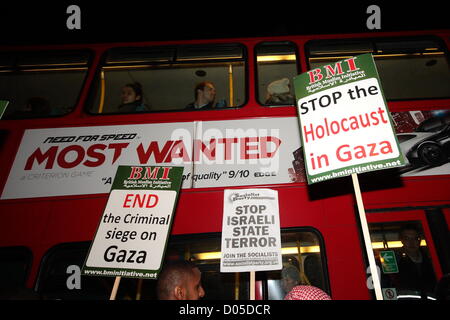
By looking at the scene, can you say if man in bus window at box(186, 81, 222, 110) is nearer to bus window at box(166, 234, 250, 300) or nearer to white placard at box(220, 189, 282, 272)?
white placard at box(220, 189, 282, 272)

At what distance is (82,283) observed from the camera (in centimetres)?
269

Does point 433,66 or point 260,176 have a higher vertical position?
point 433,66

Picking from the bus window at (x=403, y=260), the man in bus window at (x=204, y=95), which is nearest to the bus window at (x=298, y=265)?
the bus window at (x=403, y=260)

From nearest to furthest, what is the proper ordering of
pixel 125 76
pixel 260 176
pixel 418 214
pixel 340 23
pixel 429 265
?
pixel 429 265
pixel 418 214
pixel 260 176
pixel 340 23
pixel 125 76

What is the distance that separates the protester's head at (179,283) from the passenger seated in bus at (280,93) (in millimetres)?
1979

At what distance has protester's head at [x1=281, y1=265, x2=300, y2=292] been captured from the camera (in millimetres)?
2561

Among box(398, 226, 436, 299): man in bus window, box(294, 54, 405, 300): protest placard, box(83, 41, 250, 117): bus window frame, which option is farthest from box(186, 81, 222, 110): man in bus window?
box(398, 226, 436, 299): man in bus window

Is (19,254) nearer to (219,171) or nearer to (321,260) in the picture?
(219,171)

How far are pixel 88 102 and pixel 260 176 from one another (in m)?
2.18

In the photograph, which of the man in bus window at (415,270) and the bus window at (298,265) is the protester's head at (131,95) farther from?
the man in bus window at (415,270)

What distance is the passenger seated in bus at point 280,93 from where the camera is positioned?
3338 mm

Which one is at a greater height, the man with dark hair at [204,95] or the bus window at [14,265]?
the man with dark hair at [204,95]

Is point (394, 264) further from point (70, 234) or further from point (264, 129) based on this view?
point (70, 234)

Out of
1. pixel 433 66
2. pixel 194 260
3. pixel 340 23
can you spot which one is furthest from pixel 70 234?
pixel 433 66
